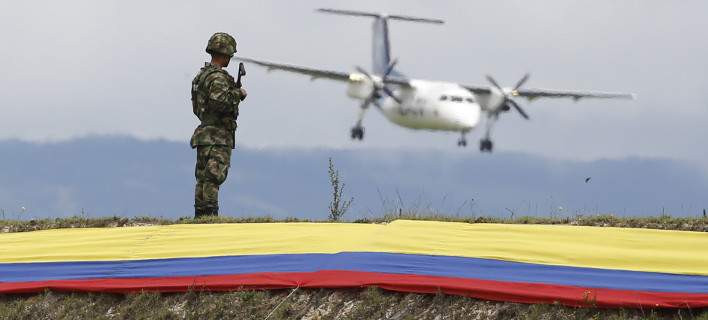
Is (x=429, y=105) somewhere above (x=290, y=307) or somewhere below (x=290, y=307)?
above

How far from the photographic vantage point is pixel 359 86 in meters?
53.1

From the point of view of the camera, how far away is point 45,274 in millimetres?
9758

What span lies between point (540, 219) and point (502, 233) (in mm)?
2722

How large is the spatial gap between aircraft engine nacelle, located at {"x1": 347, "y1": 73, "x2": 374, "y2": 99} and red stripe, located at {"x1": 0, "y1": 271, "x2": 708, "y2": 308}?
43.5m

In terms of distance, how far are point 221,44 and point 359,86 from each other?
135 ft

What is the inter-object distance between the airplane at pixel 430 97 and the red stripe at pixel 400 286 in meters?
39.1

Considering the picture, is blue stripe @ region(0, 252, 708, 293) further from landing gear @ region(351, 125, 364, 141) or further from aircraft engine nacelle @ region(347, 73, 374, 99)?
landing gear @ region(351, 125, 364, 141)

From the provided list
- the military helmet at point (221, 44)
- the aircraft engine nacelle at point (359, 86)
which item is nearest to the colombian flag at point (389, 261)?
the military helmet at point (221, 44)

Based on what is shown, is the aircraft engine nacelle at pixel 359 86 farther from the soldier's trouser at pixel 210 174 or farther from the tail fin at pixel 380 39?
the soldier's trouser at pixel 210 174

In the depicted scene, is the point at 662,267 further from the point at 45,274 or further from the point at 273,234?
the point at 45,274

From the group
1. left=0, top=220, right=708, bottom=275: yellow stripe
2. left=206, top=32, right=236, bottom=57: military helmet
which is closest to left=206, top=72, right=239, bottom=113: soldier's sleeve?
left=206, top=32, right=236, bottom=57: military helmet

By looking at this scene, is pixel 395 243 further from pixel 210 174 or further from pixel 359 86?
pixel 359 86

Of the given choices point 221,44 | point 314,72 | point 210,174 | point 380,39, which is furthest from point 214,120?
point 380,39

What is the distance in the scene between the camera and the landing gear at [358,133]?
56.3 metres
